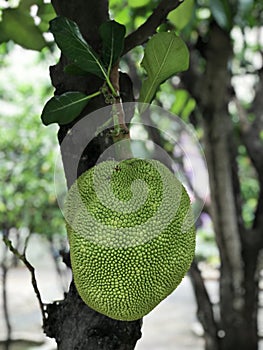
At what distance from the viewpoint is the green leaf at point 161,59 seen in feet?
1.38

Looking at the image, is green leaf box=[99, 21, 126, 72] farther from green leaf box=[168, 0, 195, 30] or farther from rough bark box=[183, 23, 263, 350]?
rough bark box=[183, 23, 263, 350]

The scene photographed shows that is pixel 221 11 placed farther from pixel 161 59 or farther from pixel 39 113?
pixel 39 113

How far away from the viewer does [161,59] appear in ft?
1.42

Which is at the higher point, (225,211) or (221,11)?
(221,11)

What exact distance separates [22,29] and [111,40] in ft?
0.98

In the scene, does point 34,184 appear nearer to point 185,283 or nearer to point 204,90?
point 204,90

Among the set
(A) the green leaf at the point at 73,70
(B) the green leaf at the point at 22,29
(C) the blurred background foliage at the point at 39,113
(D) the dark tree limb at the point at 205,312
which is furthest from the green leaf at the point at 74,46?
(D) the dark tree limb at the point at 205,312

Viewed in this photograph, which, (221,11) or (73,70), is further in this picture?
(221,11)

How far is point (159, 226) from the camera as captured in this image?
396 mm

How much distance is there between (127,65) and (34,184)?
105cm

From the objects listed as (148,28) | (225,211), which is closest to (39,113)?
(225,211)

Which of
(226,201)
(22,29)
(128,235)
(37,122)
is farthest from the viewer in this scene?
(37,122)

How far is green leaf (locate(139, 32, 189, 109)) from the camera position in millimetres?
420

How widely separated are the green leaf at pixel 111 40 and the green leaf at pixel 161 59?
2 centimetres
